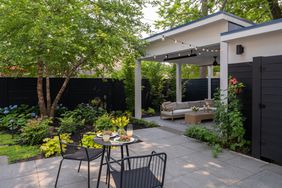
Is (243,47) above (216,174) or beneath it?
above

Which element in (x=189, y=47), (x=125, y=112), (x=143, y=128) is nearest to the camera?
(x=189, y=47)

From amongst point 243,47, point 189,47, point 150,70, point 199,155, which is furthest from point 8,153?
point 150,70

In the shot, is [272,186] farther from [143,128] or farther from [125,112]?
[125,112]

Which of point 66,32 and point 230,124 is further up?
point 66,32

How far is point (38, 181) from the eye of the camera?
3.06m

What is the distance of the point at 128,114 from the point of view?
859cm

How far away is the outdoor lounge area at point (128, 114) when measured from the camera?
312cm

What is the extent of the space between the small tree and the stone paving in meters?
2.78

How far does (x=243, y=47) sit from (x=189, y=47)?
1.69 metres

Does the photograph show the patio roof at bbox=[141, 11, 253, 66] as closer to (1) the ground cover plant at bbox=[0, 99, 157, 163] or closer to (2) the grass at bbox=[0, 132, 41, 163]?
(1) the ground cover plant at bbox=[0, 99, 157, 163]

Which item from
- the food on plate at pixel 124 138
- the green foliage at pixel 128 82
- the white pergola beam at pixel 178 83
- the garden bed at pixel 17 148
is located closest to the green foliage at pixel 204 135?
the food on plate at pixel 124 138

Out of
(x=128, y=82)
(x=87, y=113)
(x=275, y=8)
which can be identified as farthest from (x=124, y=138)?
(x=275, y=8)

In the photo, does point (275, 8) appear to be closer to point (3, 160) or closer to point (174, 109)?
point (174, 109)

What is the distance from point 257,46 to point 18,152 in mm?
5757
